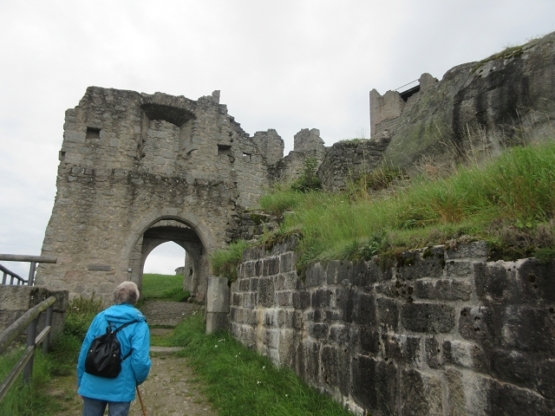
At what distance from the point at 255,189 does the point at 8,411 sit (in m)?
15.7

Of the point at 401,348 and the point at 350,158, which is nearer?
the point at 401,348

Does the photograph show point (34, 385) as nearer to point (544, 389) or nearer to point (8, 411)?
point (8, 411)

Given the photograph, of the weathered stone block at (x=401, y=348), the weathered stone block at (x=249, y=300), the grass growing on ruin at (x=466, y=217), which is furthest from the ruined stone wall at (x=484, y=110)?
the weathered stone block at (x=249, y=300)

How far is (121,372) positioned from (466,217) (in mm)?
2819

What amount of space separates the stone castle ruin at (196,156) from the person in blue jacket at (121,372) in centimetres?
463

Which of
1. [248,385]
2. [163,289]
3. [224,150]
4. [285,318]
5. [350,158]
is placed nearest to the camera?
[248,385]

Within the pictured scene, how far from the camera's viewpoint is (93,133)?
13961mm

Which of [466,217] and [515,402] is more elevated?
[466,217]

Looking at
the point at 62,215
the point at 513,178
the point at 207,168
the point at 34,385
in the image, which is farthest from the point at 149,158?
the point at 513,178

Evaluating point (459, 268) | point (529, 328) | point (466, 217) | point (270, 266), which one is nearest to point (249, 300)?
point (270, 266)

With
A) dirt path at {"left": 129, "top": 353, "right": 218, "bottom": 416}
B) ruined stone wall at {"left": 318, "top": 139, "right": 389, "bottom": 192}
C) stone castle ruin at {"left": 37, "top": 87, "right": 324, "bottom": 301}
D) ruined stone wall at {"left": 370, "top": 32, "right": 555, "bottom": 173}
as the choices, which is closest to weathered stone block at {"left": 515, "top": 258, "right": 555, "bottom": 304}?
ruined stone wall at {"left": 370, "top": 32, "right": 555, "bottom": 173}

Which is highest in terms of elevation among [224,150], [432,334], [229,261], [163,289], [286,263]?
[224,150]

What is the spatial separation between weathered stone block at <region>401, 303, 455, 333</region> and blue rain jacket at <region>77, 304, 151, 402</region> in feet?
6.25

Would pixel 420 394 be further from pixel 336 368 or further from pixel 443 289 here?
pixel 336 368
